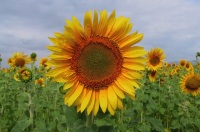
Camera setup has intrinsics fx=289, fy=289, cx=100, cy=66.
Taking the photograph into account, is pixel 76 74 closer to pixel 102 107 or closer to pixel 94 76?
pixel 94 76

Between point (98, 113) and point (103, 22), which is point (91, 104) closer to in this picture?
point (98, 113)

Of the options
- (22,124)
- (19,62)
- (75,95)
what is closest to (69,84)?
(75,95)

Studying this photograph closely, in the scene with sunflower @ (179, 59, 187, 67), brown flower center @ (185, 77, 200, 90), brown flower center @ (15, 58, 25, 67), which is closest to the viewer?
brown flower center @ (185, 77, 200, 90)

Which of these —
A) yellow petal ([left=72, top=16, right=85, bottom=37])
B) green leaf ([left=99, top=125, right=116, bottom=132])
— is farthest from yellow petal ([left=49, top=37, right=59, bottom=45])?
green leaf ([left=99, top=125, right=116, bottom=132])

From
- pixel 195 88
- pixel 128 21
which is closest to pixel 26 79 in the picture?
pixel 128 21

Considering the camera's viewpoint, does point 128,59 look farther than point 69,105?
Yes

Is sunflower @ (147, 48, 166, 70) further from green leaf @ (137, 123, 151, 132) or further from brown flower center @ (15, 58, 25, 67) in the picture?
brown flower center @ (15, 58, 25, 67)
